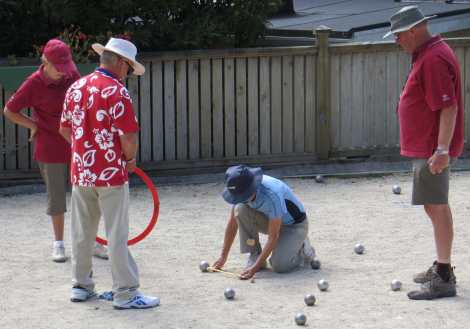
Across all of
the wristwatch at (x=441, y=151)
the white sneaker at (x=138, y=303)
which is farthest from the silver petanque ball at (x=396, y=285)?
the white sneaker at (x=138, y=303)

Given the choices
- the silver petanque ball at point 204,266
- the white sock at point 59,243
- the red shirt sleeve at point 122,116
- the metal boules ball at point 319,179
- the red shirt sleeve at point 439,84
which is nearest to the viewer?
the red shirt sleeve at point 122,116

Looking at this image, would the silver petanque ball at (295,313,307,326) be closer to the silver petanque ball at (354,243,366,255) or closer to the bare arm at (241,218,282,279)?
the bare arm at (241,218,282,279)

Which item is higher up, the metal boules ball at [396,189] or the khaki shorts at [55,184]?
the khaki shorts at [55,184]

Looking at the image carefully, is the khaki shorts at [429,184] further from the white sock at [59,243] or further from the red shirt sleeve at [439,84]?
the white sock at [59,243]

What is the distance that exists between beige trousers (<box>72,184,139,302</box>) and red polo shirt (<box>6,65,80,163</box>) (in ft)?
4.10

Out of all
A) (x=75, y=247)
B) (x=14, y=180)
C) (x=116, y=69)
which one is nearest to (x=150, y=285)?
(x=75, y=247)

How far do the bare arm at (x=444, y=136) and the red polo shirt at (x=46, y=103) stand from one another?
2974mm

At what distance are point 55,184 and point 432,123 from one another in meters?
3.13

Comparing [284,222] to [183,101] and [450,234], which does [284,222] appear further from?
[183,101]

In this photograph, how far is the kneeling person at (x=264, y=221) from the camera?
8305 millimetres

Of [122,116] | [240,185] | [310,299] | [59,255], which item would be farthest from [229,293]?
[59,255]

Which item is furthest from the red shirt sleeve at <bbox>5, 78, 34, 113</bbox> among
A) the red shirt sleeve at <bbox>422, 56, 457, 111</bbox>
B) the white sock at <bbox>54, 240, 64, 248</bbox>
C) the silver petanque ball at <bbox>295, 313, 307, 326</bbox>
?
the red shirt sleeve at <bbox>422, 56, 457, 111</bbox>

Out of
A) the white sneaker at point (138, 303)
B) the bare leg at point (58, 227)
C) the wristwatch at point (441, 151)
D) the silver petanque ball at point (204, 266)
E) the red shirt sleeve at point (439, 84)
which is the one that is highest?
the red shirt sleeve at point (439, 84)

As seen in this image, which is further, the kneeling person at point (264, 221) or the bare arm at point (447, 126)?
the kneeling person at point (264, 221)
